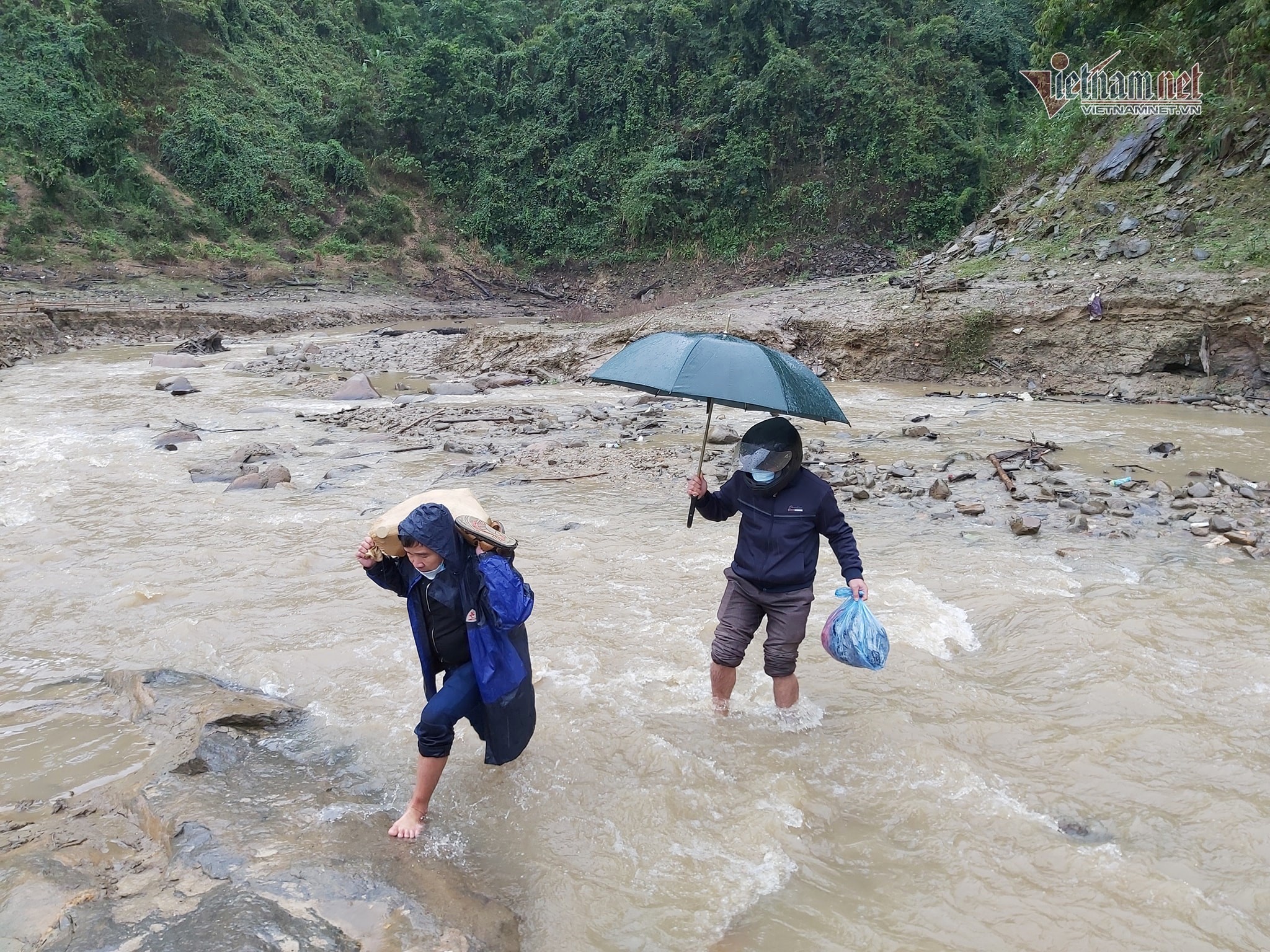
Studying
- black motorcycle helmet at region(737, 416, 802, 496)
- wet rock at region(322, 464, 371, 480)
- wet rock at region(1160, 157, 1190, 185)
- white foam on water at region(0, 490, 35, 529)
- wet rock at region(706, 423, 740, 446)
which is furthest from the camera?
wet rock at region(1160, 157, 1190, 185)

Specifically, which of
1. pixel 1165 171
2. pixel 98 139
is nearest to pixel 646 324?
pixel 1165 171

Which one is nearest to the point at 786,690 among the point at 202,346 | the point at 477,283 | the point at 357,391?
the point at 357,391

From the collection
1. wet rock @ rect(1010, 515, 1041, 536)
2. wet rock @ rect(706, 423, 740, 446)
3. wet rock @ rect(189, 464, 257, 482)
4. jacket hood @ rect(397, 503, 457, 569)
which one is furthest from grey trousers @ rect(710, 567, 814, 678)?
wet rock @ rect(189, 464, 257, 482)

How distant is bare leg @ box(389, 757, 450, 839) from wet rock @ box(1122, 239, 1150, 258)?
14980mm

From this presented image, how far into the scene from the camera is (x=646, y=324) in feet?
51.4

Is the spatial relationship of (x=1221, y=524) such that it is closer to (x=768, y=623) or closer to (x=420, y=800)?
(x=768, y=623)

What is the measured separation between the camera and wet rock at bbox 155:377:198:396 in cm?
1378

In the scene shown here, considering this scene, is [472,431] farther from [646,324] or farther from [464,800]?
[464,800]

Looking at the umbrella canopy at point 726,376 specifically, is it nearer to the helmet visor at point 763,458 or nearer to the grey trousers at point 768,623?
the helmet visor at point 763,458

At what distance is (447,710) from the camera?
2.87 m

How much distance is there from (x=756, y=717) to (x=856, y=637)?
935 mm

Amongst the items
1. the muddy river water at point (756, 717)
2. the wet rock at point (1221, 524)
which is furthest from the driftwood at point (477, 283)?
the wet rock at point (1221, 524)

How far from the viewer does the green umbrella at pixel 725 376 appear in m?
3.28

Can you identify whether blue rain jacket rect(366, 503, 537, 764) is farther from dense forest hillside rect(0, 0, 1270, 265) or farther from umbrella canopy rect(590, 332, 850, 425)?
dense forest hillside rect(0, 0, 1270, 265)
